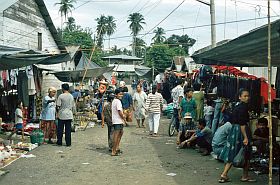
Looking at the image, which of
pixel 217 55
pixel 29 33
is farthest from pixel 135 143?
pixel 29 33

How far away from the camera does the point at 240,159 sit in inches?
321

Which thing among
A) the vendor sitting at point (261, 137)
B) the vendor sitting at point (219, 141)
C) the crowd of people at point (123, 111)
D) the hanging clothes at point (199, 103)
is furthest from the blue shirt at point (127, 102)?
the vendor sitting at point (261, 137)

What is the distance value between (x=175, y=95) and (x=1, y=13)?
25.1 feet

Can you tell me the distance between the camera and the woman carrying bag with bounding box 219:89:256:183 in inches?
316

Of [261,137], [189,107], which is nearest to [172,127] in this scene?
[189,107]

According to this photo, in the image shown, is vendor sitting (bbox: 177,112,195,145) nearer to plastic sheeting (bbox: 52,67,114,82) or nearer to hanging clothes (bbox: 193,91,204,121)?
hanging clothes (bbox: 193,91,204,121)

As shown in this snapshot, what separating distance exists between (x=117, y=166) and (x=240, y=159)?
123 inches

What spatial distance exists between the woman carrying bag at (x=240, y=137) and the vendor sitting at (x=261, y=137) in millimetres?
1476

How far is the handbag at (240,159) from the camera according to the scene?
321 inches

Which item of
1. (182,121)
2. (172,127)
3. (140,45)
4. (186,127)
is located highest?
(140,45)

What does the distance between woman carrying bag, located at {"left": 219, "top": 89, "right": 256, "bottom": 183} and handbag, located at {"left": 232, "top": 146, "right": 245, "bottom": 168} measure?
22mm

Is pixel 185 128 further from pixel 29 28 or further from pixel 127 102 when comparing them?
pixel 29 28

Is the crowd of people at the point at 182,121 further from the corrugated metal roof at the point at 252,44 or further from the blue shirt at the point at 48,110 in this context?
the corrugated metal roof at the point at 252,44

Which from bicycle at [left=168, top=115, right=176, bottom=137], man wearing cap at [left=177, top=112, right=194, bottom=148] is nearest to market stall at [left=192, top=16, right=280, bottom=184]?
man wearing cap at [left=177, top=112, right=194, bottom=148]
